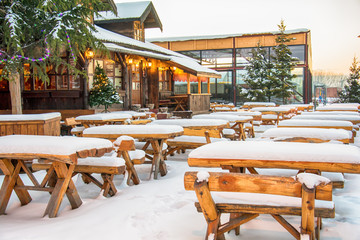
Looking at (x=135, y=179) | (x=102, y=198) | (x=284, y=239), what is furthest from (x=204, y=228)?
(x=135, y=179)

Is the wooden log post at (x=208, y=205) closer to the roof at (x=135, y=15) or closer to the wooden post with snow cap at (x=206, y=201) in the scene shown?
the wooden post with snow cap at (x=206, y=201)

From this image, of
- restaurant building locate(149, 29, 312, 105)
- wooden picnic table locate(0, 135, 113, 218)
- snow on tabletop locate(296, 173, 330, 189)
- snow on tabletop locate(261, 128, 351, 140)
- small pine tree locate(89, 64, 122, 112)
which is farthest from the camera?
restaurant building locate(149, 29, 312, 105)

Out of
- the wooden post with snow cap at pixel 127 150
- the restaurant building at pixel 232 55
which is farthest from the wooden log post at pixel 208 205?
the restaurant building at pixel 232 55

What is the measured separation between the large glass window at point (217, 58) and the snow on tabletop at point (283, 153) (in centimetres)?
2953

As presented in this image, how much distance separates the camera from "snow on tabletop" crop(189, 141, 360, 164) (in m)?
2.91

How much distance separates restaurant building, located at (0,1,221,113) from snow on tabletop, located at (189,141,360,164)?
579cm

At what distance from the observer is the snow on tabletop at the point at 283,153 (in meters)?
2.91

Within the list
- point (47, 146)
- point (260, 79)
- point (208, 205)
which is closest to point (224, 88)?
point (260, 79)

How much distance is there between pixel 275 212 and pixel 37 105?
41.8 ft

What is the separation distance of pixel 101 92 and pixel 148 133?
27.6 feet

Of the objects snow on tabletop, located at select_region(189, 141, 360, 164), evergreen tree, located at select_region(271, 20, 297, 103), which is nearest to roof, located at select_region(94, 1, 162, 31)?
evergreen tree, located at select_region(271, 20, 297, 103)

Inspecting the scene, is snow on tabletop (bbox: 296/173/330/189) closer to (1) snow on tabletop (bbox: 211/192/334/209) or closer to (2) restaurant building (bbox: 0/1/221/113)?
(1) snow on tabletop (bbox: 211/192/334/209)

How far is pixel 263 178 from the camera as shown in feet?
8.02

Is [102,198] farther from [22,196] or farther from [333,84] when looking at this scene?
[333,84]
